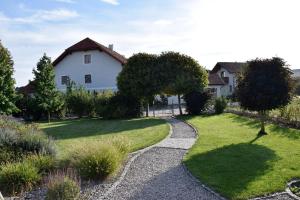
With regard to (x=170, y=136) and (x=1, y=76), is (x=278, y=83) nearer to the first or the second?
(x=170, y=136)

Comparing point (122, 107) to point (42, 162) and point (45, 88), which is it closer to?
point (45, 88)

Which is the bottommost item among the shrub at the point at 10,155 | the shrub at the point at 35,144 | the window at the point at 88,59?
the shrub at the point at 10,155

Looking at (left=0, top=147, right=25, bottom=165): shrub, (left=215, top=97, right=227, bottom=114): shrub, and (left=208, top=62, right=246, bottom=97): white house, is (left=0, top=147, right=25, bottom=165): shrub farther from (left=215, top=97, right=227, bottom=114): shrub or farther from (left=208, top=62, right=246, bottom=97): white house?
(left=208, top=62, right=246, bottom=97): white house

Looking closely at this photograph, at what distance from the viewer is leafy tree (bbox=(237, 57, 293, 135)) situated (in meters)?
15.3

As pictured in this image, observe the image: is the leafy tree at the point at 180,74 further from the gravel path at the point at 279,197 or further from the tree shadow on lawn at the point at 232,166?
the gravel path at the point at 279,197

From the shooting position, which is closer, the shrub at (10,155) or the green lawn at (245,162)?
the green lawn at (245,162)

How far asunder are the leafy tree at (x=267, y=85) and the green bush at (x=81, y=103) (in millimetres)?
19685

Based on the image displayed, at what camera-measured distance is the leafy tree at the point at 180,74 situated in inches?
1209

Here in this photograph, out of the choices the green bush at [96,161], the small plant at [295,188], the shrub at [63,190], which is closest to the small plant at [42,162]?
the green bush at [96,161]

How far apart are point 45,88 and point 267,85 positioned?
21358mm

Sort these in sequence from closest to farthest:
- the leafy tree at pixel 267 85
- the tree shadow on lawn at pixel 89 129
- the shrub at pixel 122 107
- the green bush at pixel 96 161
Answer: the green bush at pixel 96 161 → the leafy tree at pixel 267 85 → the tree shadow on lawn at pixel 89 129 → the shrub at pixel 122 107

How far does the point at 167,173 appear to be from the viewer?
1010 centimetres

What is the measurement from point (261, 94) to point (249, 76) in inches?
34.7

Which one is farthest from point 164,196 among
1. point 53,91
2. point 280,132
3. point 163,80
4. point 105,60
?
point 105,60
